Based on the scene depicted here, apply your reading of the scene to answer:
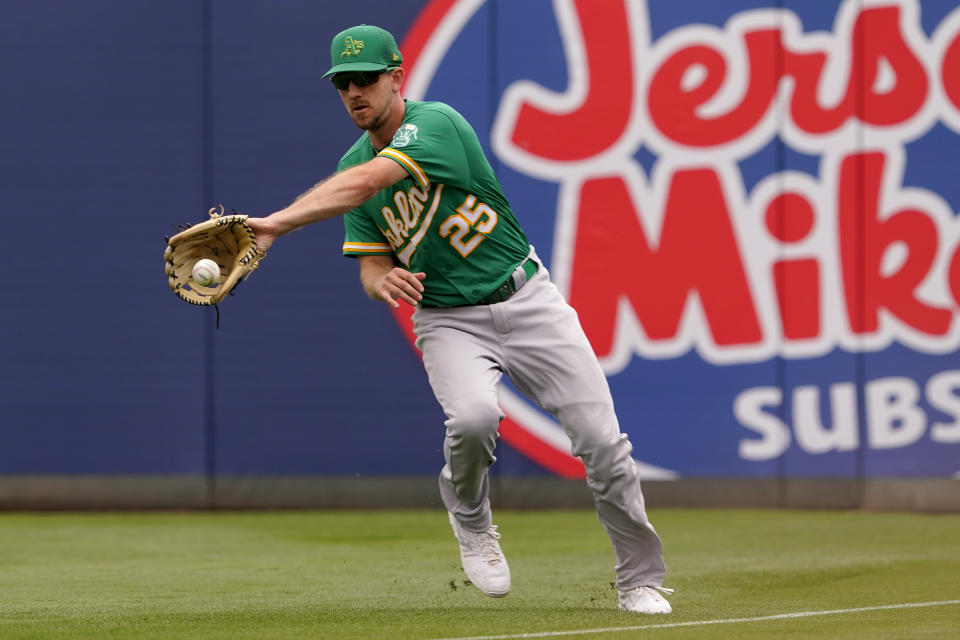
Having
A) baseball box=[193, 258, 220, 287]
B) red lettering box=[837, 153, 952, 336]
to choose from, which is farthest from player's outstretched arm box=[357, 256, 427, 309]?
red lettering box=[837, 153, 952, 336]

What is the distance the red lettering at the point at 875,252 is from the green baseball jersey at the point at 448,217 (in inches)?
184

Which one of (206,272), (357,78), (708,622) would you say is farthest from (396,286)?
(708,622)

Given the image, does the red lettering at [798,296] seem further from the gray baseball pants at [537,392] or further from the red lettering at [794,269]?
the gray baseball pants at [537,392]

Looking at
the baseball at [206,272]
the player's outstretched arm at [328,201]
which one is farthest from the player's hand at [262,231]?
the baseball at [206,272]

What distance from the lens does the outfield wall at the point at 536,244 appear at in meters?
9.78

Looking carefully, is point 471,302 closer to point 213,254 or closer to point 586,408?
point 586,408

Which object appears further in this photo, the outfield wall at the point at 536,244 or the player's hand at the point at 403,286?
the outfield wall at the point at 536,244

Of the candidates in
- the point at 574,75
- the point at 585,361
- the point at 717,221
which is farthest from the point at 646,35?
the point at 585,361

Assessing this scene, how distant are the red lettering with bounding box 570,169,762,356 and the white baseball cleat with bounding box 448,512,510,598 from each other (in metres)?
4.31

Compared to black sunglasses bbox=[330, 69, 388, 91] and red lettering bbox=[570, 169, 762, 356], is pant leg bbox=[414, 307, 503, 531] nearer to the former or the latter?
black sunglasses bbox=[330, 69, 388, 91]

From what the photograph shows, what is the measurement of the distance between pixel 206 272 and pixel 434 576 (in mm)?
2779

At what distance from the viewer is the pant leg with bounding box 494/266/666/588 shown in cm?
548

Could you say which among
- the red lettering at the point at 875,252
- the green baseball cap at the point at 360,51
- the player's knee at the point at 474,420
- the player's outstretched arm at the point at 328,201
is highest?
the green baseball cap at the point at 360,51

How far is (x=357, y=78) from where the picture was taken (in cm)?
537
